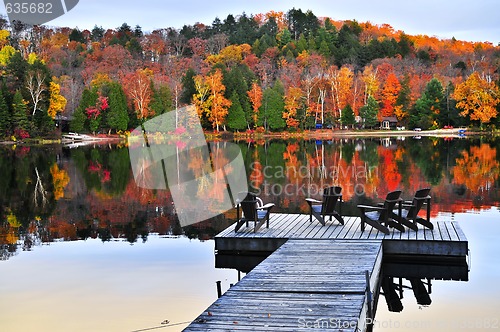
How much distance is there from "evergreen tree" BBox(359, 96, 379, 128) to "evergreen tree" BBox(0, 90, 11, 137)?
116ft

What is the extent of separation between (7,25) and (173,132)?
194ft

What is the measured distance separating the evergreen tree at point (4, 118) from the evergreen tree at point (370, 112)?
3545 centimetres

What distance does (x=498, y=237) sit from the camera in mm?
13148

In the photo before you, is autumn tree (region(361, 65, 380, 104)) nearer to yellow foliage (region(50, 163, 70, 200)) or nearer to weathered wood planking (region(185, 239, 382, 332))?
yellow foliage (region(50, 163, 70, 200))

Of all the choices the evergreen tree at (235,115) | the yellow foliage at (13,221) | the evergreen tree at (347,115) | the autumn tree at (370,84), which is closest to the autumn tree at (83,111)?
the evergreen tree at (235,115)

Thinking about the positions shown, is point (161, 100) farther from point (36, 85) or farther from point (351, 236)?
point (351, 236)

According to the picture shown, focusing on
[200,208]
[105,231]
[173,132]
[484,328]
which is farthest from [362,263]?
[173,132]

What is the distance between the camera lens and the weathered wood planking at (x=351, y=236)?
10773 mm

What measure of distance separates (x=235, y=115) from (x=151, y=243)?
5091 cm

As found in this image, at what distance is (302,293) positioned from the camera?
25.8 ft

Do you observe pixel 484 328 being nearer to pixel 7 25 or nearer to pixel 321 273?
pixel 321 273

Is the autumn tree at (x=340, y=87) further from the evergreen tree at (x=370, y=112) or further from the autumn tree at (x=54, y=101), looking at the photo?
the autumn tree at (x=54, y=101)

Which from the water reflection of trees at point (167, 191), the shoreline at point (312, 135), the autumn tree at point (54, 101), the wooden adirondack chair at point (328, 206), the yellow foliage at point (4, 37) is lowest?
the shoreline at point (312, 135)

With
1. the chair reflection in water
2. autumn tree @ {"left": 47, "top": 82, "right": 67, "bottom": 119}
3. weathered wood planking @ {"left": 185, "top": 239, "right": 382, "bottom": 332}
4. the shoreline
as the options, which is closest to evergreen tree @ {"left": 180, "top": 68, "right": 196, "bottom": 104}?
the shoreline
